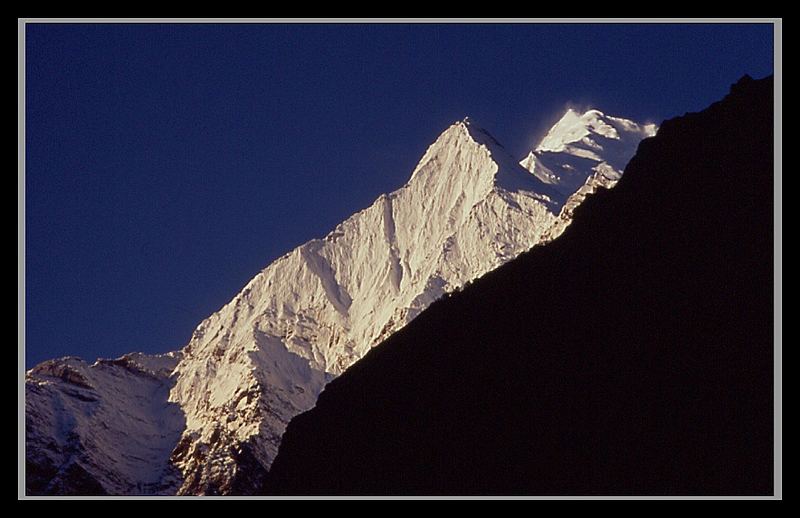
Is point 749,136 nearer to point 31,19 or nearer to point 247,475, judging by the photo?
point 31,19

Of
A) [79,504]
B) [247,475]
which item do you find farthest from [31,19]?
[247,475]

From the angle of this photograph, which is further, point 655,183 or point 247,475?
point 247,475

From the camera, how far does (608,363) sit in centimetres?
5878

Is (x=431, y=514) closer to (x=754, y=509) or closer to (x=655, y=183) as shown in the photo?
(x=754, y=509)

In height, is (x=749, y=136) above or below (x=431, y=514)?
above

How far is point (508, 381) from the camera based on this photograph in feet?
203

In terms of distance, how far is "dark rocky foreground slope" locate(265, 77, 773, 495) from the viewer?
5259cm

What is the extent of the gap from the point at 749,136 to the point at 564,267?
10331mm

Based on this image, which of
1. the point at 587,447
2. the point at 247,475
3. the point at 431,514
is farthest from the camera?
the point at 247,475


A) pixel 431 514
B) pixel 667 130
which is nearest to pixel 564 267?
pixel 667 130

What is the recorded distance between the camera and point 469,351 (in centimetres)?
6612

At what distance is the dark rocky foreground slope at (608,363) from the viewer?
2071 inches

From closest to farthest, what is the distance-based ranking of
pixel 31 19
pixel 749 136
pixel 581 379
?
1. pixel 31 19
2. pixel 581 379
3. pixel 749 136

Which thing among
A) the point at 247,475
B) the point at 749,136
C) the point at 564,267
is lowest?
the point at 247,475
